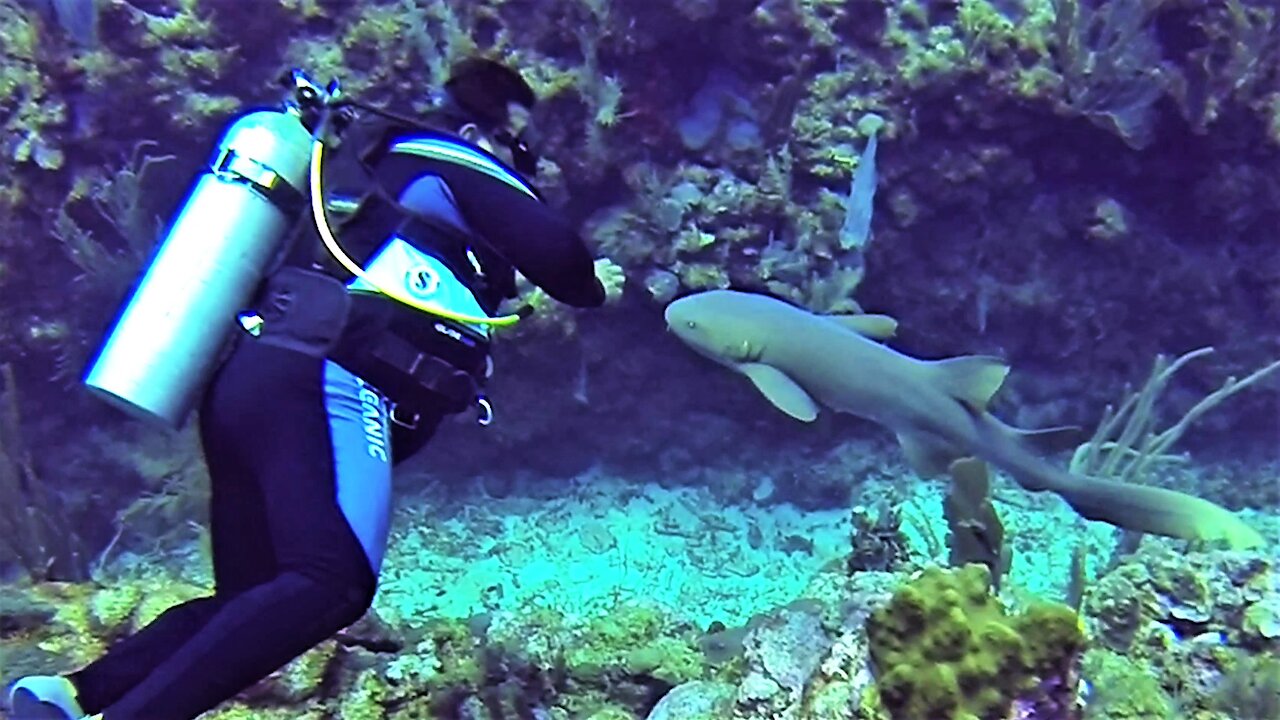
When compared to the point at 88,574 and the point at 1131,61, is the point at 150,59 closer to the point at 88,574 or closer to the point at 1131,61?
the point at 88,574

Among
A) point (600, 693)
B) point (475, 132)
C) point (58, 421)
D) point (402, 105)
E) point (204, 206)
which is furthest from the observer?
point (58, 421)

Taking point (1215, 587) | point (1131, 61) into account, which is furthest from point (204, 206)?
point (1131, 61)

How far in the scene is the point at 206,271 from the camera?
8.47 feet

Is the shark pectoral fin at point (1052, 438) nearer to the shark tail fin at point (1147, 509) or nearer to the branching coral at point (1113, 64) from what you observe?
the shark tail fin at point (1147, 509)

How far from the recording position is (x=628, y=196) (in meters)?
6.84

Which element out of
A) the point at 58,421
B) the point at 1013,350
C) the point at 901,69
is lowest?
the point at 58,421

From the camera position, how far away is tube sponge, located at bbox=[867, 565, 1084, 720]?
2430 mm

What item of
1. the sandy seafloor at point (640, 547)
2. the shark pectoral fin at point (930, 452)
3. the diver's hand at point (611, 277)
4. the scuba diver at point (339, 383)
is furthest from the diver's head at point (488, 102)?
the sandy seafloor at point (640, 547)

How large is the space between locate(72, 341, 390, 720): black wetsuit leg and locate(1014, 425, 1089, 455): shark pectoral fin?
2.37 metres

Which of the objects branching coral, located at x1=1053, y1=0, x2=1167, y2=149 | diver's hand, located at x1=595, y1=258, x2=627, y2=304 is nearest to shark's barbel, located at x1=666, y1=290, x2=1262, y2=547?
diver's hand, located at x1=595, y1=258, x2=627, y2=304

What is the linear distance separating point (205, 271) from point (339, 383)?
45cm

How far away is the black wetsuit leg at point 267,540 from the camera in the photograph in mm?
2338

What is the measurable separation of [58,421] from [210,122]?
251 cm

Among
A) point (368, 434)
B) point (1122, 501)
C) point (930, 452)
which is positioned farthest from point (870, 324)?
point (368, 434)
